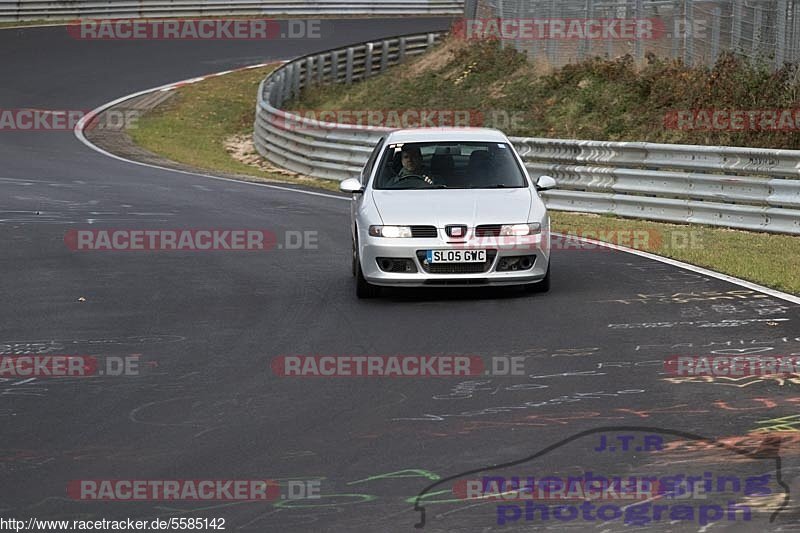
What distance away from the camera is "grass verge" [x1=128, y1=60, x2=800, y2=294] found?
13.9 m

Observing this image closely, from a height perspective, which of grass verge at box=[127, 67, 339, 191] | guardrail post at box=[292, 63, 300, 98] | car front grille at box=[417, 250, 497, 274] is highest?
car front grille at box=[417, 250, 497, 274]

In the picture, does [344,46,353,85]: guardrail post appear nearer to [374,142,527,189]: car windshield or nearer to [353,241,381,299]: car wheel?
[374,142,527,189]: car windshield

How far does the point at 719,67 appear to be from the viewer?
2439 centimetres

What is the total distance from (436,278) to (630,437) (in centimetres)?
471

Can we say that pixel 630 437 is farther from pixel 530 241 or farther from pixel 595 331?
pixel 530 241

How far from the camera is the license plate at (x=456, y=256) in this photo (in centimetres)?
1163

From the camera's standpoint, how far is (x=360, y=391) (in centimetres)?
840

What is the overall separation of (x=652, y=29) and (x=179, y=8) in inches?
1058

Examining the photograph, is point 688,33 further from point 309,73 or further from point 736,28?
point 309,73

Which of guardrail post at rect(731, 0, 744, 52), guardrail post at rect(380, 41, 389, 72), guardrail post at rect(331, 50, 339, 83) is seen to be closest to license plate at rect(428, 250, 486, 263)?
guardrail post at rect(731, 0, 744, 52)

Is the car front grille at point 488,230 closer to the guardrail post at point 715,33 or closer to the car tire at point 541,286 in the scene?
the car tire at point 541,286

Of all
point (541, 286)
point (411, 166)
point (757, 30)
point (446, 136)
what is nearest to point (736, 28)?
point (757, 30)

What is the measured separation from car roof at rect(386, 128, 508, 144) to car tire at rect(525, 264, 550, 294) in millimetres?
1738

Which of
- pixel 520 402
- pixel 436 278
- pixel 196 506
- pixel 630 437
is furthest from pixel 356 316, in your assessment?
pixel 196 506
